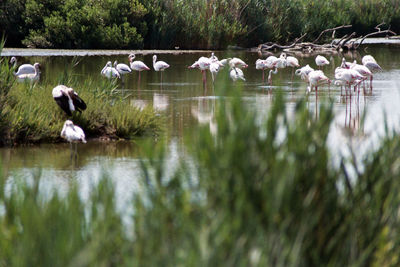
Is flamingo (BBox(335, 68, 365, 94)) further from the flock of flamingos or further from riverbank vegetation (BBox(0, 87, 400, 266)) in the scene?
riverbank vegetation (BBox(0, 87, 400, 266))

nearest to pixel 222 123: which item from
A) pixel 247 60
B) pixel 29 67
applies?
pixel 29 67

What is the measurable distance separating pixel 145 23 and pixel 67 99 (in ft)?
59.5

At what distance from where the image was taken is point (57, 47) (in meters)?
26.6

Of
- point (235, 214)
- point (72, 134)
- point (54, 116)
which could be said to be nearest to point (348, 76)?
point (54, 116)

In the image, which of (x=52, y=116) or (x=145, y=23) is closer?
(x=52, y=116)

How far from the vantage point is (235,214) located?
145 inches

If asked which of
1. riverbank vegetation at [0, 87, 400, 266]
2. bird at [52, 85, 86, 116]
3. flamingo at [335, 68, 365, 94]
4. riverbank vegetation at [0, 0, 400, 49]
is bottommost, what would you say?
riverbank vegetation at [0, 87, 400, 266]

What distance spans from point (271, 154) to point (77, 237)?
1035 millimetres

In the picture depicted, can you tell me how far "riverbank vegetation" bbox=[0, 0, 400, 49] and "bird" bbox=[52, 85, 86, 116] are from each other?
17336 millimetres

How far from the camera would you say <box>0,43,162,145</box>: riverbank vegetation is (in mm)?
9188

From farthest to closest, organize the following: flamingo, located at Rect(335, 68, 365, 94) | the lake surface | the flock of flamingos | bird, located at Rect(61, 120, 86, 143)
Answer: flamingo, located at Rect(335, 68, 365, 94) → the flock of flamingos → bird, located at Rect(61, 120, 86, 143) → the lake surface

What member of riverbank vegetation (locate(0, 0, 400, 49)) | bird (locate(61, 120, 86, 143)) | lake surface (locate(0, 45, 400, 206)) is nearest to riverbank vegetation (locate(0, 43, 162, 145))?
lake surface (locate(0, 45, 400, 206))

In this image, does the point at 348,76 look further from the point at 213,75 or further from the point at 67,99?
the point at 67,99

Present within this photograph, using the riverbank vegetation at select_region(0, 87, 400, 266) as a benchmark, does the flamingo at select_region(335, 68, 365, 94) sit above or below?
above
